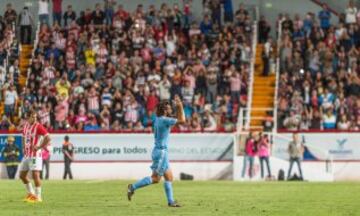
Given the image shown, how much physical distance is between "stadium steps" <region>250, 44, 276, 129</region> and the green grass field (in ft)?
42.1

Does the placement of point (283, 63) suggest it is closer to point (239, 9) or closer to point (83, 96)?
Result: point (239, 9)

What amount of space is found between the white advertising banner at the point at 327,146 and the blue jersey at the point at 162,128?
73.0ft

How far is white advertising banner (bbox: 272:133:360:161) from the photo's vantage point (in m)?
45.2

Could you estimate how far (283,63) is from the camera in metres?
49.7

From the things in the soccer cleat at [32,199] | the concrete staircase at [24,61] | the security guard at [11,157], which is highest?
the concrete staircase at [24,61]

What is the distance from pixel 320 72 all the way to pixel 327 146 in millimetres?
4309

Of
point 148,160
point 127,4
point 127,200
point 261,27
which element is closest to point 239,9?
point 261,27

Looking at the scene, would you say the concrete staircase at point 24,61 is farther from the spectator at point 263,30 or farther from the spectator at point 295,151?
the spectator at point 295,151

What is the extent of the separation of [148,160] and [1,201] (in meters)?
20.6

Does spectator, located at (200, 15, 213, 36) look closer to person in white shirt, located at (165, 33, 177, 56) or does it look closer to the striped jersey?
person in white shirt, located at (165, 33, 177, 56)

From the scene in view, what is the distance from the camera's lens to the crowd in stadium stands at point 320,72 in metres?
46.0

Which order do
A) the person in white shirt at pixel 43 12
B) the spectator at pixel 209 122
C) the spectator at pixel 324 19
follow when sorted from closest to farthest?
the spectator at pixel 209 122, the spectator at pixel 324 19, the person in white shirt at pixel 43 12

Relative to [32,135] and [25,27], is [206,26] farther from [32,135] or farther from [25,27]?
[32,135]

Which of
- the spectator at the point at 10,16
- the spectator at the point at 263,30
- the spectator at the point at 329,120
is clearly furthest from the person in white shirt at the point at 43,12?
the spectator at the point at 329,120
